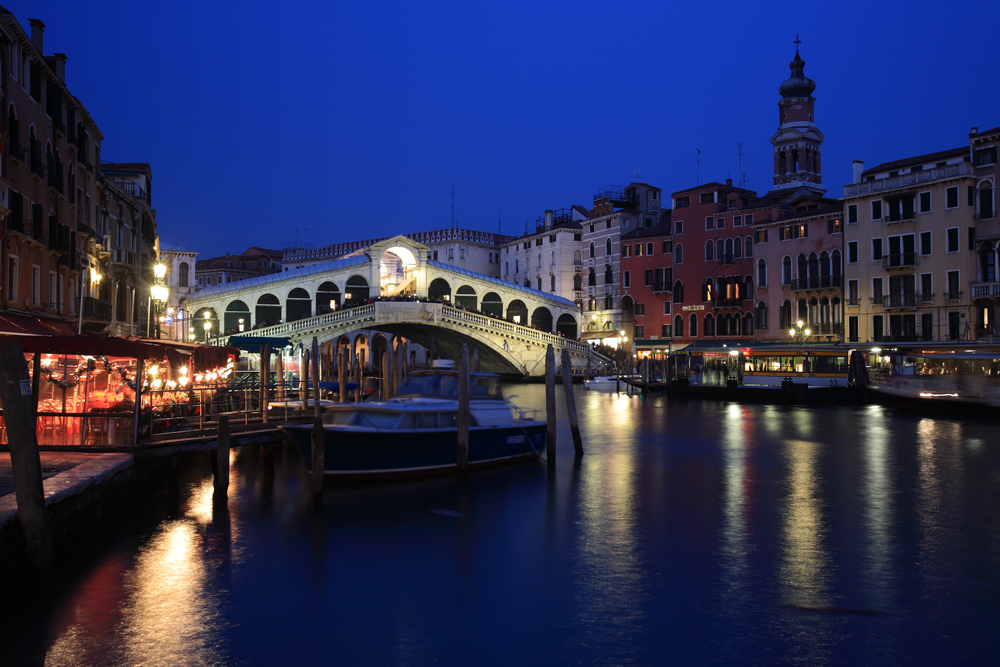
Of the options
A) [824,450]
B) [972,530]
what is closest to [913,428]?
[824,450]

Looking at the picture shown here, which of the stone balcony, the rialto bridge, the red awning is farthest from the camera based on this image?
the rialto bridge

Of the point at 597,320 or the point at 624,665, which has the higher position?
the point at 597,320

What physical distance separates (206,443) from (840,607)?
9403 mm

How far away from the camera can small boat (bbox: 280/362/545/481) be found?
47.0 ft

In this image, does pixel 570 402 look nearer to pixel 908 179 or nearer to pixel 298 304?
pixel 908 179

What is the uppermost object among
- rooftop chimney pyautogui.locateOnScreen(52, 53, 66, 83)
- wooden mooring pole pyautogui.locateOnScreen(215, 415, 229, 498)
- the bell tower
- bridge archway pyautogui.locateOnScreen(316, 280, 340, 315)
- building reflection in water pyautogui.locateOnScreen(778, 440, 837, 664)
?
the bell tower

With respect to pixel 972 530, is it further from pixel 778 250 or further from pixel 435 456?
pixel 778 250

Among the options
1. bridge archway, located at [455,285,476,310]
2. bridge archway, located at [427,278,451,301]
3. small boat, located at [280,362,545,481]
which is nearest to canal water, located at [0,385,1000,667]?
small boat, located at [280,362,545,481]

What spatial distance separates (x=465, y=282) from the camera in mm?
53906

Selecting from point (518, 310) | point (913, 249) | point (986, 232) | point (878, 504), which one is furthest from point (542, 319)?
point (878, 504)

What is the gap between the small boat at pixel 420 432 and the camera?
1433 centimetres

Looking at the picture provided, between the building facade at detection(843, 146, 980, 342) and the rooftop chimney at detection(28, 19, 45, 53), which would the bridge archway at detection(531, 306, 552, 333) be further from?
the rooftop chimney at detection(28, 19, 45, 53)

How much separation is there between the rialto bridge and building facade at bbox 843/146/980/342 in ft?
51.8

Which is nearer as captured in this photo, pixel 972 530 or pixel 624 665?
pixel 624 665
